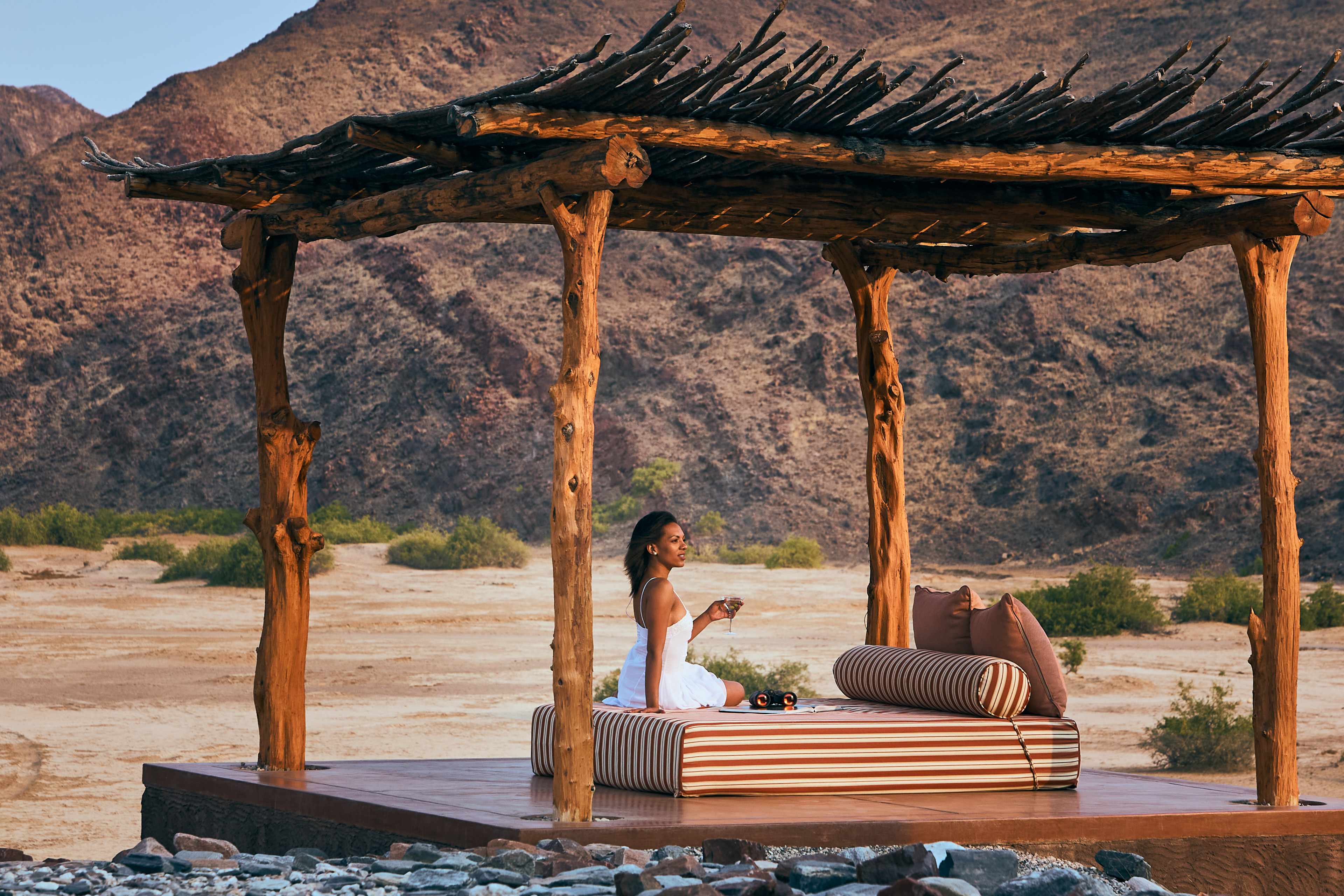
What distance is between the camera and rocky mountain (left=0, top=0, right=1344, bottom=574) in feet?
92.0

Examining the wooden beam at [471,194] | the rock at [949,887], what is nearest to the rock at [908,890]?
the rock at [949,887]

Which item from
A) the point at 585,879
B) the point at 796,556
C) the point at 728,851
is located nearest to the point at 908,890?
the point at 728,851

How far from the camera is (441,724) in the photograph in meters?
12.4

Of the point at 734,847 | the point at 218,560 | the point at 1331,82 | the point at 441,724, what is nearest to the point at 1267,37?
the point at 218,560

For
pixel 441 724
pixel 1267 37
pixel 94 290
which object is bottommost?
pixel 441 724

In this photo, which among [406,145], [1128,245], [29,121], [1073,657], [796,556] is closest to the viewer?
[406,145]

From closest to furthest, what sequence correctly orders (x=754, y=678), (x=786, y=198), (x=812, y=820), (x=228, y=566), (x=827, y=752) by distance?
1. (x=812, y=820)
2. (x=827, y=752)
3. (x=786, y=198)
4. (x=754, y=678)
5. (x=228, y=566)

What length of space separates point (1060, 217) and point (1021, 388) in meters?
24.0

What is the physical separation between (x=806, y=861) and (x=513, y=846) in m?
0.86

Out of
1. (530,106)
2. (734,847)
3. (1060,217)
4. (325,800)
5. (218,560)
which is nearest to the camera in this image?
(734,847)

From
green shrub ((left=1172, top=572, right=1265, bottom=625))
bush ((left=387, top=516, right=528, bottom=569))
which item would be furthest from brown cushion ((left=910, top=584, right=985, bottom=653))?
bush ((left=387, top=516, right=528, bottom=569))

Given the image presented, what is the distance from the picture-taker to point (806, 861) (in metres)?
4.73

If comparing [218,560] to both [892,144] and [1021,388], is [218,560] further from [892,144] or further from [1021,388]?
[892,144]

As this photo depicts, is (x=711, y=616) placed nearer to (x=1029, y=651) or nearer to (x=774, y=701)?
(x=774, y=701)
